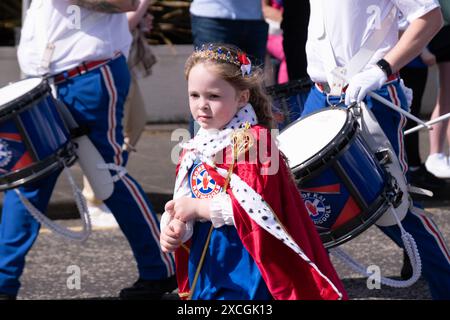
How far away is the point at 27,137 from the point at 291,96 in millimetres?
1118

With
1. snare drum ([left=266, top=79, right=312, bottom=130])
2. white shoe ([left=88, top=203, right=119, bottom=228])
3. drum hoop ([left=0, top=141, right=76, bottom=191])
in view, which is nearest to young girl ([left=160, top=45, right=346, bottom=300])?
snare drum ([left=266, top=79, right=312, bottom=130])

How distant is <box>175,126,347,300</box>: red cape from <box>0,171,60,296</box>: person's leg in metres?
1.88

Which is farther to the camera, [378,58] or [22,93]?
[22,93]

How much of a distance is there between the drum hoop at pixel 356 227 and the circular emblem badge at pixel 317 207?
54 millimetres

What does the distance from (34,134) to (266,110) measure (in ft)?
5.35

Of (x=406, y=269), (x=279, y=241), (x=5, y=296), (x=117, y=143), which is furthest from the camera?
(x=406, y=269)

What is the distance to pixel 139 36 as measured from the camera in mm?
8133

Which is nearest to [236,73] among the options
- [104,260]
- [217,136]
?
[217,136]

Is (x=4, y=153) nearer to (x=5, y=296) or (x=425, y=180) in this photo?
(x=5, y=296)

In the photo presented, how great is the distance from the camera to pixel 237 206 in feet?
12.6

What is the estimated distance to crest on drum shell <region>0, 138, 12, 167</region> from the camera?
17.6ft

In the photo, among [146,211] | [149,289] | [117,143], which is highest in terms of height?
[117,143]

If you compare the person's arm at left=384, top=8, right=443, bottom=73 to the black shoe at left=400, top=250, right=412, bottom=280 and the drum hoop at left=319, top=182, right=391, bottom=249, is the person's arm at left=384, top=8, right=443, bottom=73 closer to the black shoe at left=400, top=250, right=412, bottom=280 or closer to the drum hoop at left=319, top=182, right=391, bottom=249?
the drum hoop at left=319, top=182, right=391, bottom=249
